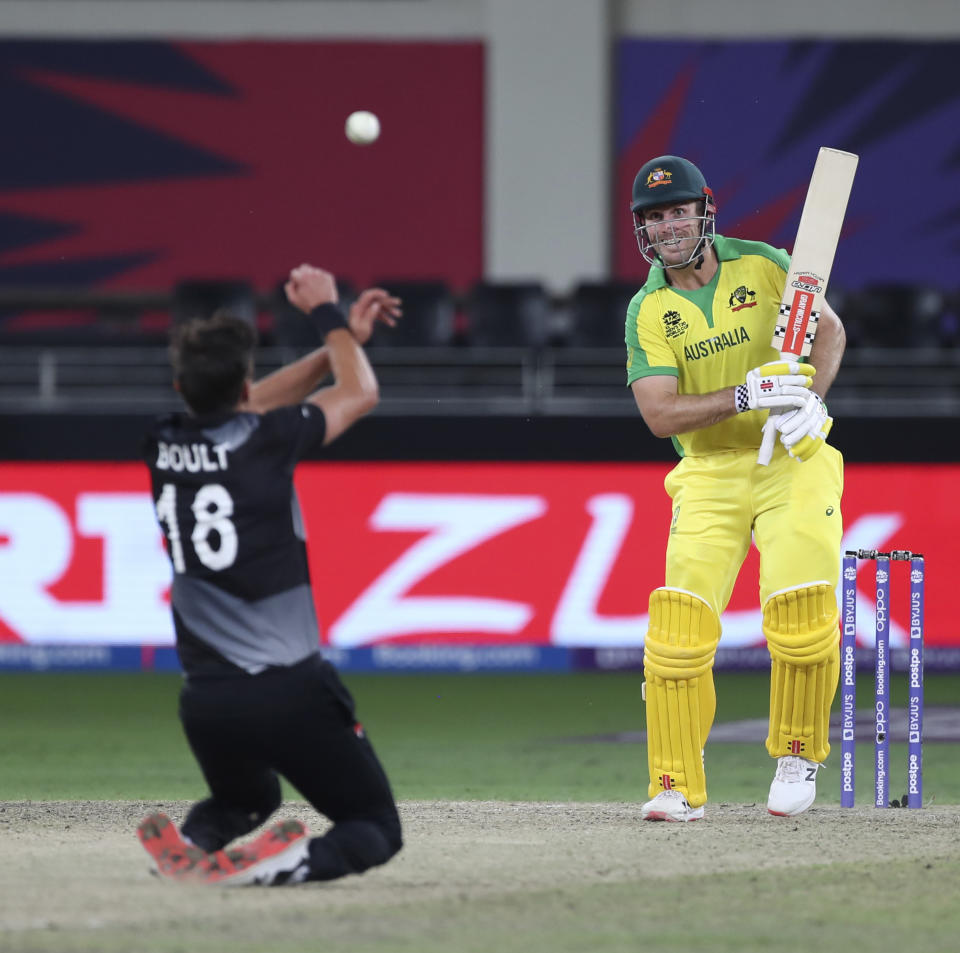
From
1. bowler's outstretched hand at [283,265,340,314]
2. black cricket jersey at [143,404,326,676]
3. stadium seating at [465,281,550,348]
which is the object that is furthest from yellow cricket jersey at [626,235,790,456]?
stadium seating at [465,281,550,348]

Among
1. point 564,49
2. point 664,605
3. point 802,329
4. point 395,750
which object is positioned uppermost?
point 564,49

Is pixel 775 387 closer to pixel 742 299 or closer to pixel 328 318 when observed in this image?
pixel 742 299

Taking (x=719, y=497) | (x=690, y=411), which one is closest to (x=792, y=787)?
(x=719, y=497)

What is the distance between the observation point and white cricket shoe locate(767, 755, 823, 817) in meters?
5.46

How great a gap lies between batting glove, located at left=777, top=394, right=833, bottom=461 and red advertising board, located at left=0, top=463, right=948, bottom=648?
4.47 metres

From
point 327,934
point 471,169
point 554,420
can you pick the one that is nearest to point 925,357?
point 554,420

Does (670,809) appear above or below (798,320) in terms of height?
below

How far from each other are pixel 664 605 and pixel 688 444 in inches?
22.0

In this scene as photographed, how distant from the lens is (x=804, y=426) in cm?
528

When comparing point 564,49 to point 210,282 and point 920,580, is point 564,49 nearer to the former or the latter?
point 210,282

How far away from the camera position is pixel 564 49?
14.7m

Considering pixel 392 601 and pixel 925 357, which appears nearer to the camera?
pixel 392 601

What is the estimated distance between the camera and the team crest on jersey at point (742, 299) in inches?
217

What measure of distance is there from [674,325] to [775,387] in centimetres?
47
